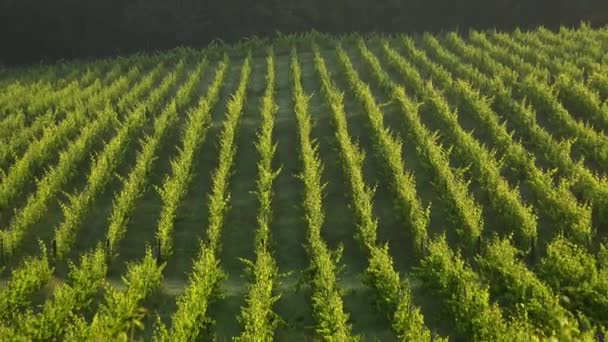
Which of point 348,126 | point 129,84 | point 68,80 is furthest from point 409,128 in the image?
point 68,80

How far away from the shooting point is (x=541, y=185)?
56.1 ft

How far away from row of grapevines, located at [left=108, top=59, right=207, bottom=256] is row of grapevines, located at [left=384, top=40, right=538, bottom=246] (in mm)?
8225

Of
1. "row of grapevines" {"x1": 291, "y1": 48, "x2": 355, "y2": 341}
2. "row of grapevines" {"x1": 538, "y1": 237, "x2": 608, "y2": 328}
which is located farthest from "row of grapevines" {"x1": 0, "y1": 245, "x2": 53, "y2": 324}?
"row of grapevines" {"x1": 538, "y1": 237, "x2": 608, "y2": 328}

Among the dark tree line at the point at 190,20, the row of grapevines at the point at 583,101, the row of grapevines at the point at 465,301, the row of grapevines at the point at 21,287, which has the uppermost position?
the dark tree line at the point at 190,20

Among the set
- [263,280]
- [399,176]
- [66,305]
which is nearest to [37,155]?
[66,305]

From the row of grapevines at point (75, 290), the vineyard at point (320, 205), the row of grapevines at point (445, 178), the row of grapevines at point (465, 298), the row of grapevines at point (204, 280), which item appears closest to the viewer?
the row of grapevines at point (465, 298)

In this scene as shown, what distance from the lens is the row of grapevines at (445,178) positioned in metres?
A: 15.9

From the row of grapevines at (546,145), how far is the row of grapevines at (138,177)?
967 cm

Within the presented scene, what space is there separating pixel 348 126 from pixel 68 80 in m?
16.6

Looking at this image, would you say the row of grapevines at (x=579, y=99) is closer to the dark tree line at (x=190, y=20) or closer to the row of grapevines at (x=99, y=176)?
the row of grapevines at (x=99, y=176)

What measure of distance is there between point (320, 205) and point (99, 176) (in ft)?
19.9

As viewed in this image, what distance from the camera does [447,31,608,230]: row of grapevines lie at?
16.7m

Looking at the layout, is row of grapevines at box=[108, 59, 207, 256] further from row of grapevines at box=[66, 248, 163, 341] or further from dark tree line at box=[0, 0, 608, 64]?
dark tree line at box=[0, 0, 608, 64]

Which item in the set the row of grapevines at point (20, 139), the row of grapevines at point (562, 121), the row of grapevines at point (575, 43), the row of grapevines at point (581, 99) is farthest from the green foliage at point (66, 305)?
the row of grapevines at point (575, 43)
